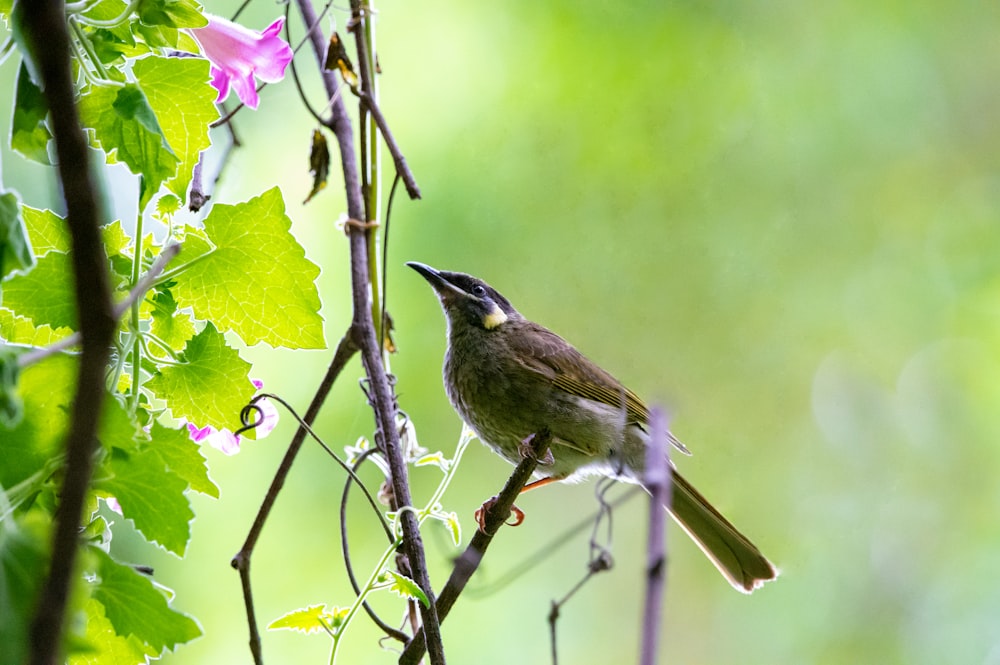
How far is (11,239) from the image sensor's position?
873 millimetres

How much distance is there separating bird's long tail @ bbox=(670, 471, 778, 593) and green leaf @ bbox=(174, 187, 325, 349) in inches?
79.2

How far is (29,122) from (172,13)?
0.30 meters

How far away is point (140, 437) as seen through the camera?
1.19 metres

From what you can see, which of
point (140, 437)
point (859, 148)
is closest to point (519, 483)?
point (140, 437)

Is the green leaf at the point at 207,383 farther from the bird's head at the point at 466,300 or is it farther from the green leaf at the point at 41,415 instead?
the bird's head at the point at 466,300

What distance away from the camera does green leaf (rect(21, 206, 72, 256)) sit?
1.32 metres

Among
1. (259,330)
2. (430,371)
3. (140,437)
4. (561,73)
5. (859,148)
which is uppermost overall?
(859,148)

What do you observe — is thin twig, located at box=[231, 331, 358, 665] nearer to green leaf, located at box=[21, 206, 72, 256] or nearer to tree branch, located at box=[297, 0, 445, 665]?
tree branch, located at box=[297, 0, 445, 665]

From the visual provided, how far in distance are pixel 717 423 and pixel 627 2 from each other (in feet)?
8.18

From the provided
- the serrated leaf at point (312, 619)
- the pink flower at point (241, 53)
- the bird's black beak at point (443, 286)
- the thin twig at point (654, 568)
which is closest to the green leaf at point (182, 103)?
the pink flower at point (241, 53)

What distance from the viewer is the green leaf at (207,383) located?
1.38m

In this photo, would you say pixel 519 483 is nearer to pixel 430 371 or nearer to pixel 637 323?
pixel 430 371

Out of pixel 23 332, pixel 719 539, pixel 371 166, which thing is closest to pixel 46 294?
pixel 23 332

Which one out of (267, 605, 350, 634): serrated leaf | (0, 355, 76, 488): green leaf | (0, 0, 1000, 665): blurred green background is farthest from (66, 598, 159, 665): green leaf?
(0, 0, 1000, 665): blurred green background
